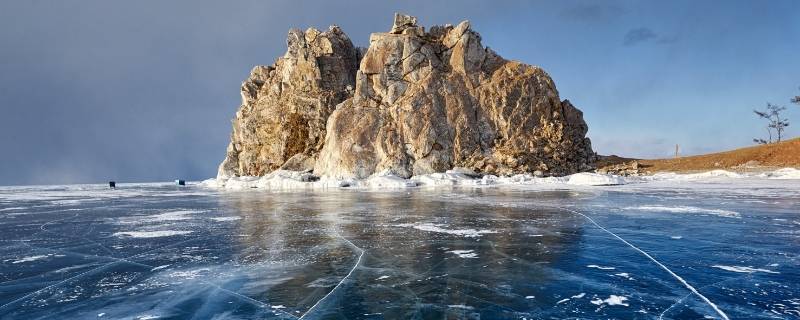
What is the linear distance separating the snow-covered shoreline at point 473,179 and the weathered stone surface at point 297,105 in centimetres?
931

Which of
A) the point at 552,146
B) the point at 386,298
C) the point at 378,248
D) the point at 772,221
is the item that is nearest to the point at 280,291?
the point at 386,298

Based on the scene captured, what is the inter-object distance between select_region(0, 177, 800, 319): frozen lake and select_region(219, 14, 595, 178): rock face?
45465 millimetres

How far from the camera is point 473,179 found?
54250 millimetres

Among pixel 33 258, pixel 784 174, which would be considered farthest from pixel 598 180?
pixel 33 258

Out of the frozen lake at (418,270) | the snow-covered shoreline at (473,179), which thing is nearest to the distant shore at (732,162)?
the snow-covered shoreline at (473,179)

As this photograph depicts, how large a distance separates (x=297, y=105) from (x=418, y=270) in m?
70.2

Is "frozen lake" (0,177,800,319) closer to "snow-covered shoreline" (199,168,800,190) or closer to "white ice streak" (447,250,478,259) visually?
"white ice streak" (447,250,478,259)

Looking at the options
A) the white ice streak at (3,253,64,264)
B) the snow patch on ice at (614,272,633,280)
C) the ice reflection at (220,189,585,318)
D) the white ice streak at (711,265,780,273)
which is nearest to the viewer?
the ice reflection at (220,189,585,318)

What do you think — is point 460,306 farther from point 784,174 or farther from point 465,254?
point 784,174

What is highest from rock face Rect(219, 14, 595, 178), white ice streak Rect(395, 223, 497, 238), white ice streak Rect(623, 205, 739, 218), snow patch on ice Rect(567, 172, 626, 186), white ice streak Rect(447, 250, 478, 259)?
rock face Rect(219, 14, 595, 178)

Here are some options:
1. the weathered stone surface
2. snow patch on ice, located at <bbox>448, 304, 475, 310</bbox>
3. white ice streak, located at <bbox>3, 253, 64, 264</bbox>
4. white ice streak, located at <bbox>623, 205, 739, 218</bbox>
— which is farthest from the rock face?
snow patch on ice, located at <bbox>448, 304, 475, 310</bbox>

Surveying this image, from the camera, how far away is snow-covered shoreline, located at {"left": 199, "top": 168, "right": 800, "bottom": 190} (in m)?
41.7

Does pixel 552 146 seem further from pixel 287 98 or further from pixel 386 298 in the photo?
pixel 386 298

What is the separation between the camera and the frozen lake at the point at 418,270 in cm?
580
